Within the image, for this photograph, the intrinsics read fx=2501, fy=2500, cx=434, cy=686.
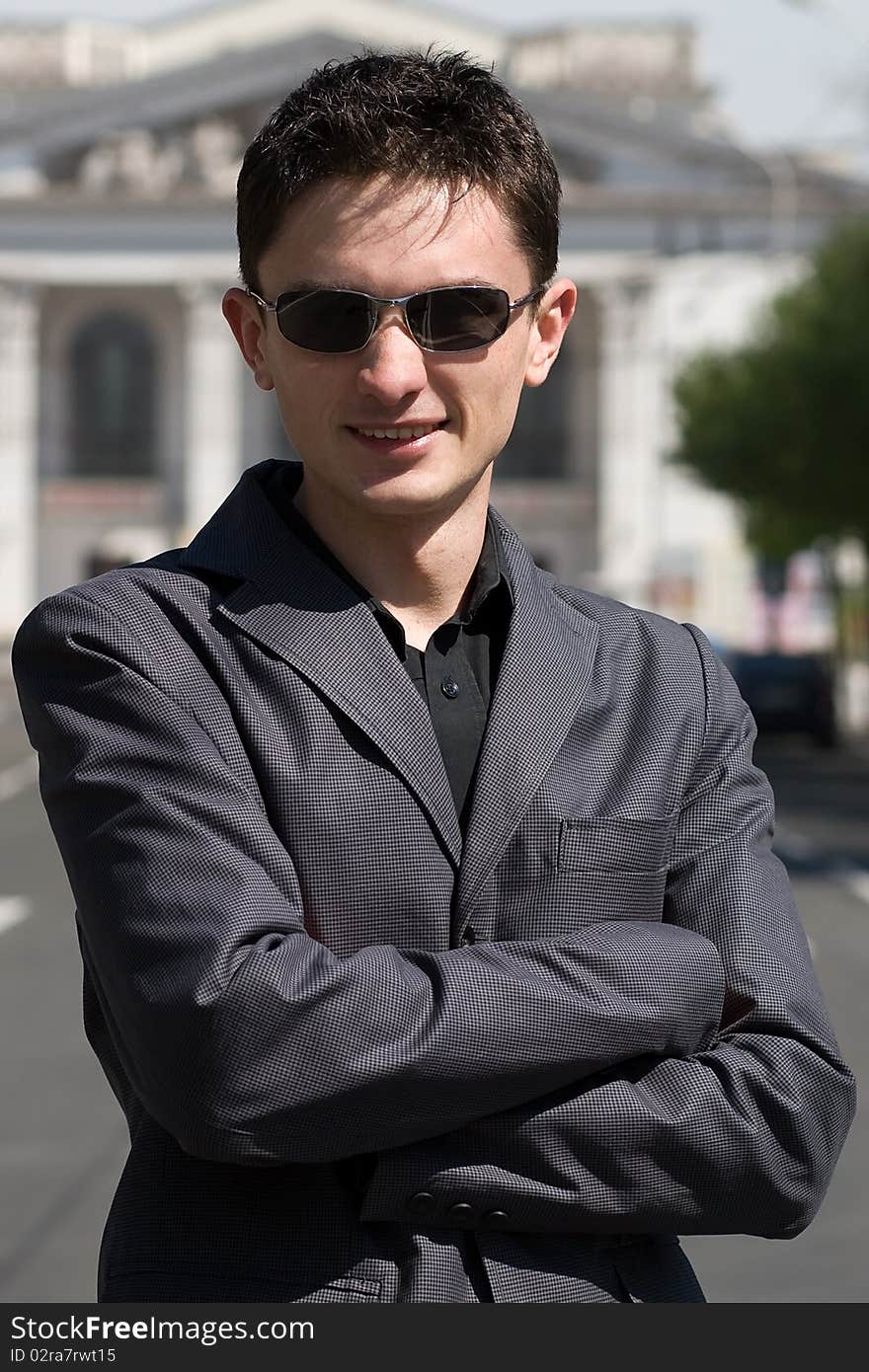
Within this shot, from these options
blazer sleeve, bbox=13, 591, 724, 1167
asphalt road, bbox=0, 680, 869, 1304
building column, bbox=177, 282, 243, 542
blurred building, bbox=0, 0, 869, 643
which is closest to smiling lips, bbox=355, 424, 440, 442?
blazer sleeve, bbox=13, 591, 724, 1167

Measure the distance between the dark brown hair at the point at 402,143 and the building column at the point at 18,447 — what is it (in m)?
60.8

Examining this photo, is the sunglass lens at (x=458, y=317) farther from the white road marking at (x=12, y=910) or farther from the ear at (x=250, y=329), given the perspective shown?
the white road marking at (x=12, y=910)

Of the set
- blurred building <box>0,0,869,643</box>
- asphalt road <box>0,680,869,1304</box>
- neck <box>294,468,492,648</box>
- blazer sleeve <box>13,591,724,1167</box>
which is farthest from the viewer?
blurred building <box>0,0,869,643</box>

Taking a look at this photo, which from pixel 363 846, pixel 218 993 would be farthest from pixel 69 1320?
pixel 363 846

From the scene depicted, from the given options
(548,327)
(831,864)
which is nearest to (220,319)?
(831,864)

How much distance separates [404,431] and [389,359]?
0.07 metres

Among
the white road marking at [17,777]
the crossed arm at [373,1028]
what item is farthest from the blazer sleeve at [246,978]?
the white road marking at [17,777]

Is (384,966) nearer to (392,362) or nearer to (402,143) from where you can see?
(392,362)

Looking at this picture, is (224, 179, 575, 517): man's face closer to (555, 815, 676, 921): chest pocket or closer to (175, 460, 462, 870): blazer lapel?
(175, 460, 462, 870): blazer lapel

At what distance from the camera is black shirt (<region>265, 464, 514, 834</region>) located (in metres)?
2.41

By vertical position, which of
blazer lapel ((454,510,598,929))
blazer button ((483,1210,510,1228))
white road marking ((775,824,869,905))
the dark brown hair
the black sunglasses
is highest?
the dark brown hair

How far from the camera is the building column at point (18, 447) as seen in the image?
63000 millimetres

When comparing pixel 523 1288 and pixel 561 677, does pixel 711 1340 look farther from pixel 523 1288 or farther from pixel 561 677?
pixel 561 677

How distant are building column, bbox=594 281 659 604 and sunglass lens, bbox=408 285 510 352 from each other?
196ft
